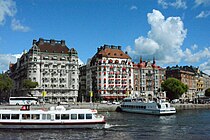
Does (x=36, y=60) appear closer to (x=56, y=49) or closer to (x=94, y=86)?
(x=56, y=49)

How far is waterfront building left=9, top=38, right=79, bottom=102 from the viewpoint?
451 ft

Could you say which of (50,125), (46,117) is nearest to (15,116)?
(46,117)

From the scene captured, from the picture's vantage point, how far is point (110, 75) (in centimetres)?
14925

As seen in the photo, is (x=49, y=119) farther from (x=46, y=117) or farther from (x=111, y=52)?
(x=111, y=52)

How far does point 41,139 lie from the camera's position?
142 ft

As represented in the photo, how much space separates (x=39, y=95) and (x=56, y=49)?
2682 centimetres

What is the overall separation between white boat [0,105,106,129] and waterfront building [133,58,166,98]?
348ft

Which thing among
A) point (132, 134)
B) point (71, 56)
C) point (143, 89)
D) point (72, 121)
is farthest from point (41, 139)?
point (143, 89)

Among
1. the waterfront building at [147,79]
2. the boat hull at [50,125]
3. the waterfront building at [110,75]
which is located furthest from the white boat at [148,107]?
the waterfront building at [147,79]

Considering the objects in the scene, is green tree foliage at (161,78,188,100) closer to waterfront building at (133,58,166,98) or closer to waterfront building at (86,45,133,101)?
waterfront building at (133,58,166,98)

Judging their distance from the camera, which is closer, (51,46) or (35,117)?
(35,117)

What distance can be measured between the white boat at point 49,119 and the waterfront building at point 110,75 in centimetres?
9016

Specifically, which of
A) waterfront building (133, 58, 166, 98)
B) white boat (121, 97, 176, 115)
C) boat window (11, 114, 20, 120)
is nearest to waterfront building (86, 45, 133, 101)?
waterfront building (133, 58, 166, 98)

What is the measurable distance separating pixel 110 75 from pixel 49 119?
319 feet
